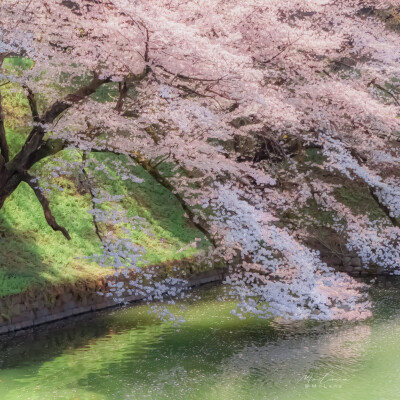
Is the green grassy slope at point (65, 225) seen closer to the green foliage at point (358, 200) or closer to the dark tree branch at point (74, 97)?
the dark tree branch at point (74, 97)

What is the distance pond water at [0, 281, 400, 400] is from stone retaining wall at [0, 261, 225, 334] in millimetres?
314

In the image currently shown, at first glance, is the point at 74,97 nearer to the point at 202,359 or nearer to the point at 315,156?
the point at 202,359

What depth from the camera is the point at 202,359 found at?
1012 centimetres

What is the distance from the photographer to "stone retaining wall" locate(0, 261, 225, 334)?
11.6 metres

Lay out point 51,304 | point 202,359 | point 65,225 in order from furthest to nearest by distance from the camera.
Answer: point 65,225, point 51,304, point 202,359

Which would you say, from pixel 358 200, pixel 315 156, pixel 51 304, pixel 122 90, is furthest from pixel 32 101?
pixel 315 156

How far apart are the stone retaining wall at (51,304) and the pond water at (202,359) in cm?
31

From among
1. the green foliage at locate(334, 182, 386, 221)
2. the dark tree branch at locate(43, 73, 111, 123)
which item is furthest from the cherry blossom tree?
the green foliage at locate(334, 182, 386, 221)

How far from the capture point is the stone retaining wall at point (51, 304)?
11.6 meters

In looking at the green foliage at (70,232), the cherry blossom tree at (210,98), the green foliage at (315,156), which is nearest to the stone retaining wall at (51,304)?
the green foliage at (70,232)

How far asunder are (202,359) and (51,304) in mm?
3903

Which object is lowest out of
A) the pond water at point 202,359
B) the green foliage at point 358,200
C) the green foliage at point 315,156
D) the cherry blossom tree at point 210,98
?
the pond water at point 202,359

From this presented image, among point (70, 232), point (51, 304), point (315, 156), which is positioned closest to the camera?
point (51, 304)

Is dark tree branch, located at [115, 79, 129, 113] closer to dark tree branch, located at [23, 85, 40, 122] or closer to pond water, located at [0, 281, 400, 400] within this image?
dark tree branch, located at [23, 85, 40, 122]
